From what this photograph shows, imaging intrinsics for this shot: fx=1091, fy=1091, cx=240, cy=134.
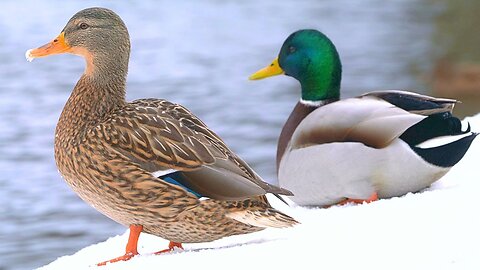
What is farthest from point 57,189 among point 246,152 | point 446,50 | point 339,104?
point 446,50

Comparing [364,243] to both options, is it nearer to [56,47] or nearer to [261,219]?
[261,219]

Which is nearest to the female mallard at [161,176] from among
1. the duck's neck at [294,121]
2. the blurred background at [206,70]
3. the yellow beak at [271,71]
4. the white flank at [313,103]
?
the duck's neck at [294,121]

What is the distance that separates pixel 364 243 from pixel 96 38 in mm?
1547

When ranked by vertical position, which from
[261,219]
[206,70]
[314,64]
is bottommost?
[261,219]

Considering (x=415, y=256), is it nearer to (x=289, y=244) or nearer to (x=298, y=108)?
(x=289, y=244)

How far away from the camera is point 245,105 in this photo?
1345cm

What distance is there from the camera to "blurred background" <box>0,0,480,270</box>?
9023 millimetres

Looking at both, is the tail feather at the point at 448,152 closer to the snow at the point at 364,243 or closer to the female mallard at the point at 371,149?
the female mallard at the point at 371,149

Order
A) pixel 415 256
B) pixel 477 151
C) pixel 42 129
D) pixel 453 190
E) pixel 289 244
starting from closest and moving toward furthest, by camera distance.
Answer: pixel 415 256, pixel 289 244, pixel 453 190, pixel 477 151, pixel 42 129

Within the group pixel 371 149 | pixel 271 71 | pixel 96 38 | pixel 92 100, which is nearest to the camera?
pixel 92 100

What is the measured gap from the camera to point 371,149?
5.50m

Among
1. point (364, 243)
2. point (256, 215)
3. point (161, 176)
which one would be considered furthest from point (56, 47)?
point (364, 243)

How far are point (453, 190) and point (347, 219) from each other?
25.7 inches

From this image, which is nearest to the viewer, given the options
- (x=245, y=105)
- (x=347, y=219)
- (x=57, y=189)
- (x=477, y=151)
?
(x=347, y=219)
